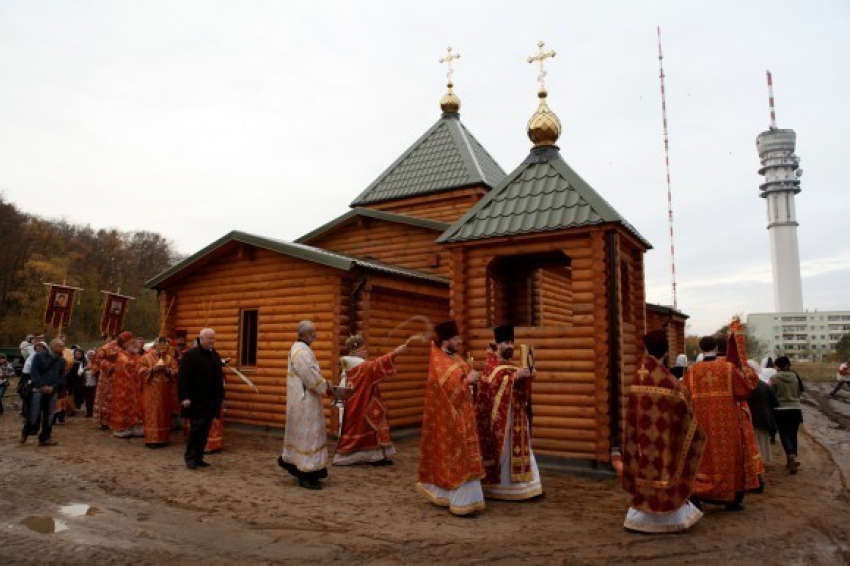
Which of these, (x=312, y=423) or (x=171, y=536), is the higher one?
(x=312, y=423)

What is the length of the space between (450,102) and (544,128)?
10.3 meters

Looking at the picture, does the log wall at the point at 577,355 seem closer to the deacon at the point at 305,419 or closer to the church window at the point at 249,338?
the deacon at the point at 305,419

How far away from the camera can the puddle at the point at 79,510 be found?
5918 millimetres

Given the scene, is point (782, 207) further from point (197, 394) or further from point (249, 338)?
point (197, 394)

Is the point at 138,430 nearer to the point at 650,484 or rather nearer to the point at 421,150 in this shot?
the point at 650,484

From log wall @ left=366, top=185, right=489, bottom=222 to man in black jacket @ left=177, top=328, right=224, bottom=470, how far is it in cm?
943

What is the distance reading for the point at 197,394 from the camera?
8.50 m

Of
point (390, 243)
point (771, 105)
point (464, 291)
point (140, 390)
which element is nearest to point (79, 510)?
point (140, 390)

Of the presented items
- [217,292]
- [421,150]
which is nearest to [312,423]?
[217,292]

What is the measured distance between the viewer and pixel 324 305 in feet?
36.0

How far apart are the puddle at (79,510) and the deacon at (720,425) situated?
665cm

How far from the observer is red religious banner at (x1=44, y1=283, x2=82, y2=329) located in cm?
1692

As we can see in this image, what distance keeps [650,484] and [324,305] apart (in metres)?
7.16

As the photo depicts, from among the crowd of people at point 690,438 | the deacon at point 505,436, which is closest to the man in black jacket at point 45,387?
the deacon at point 505,436
